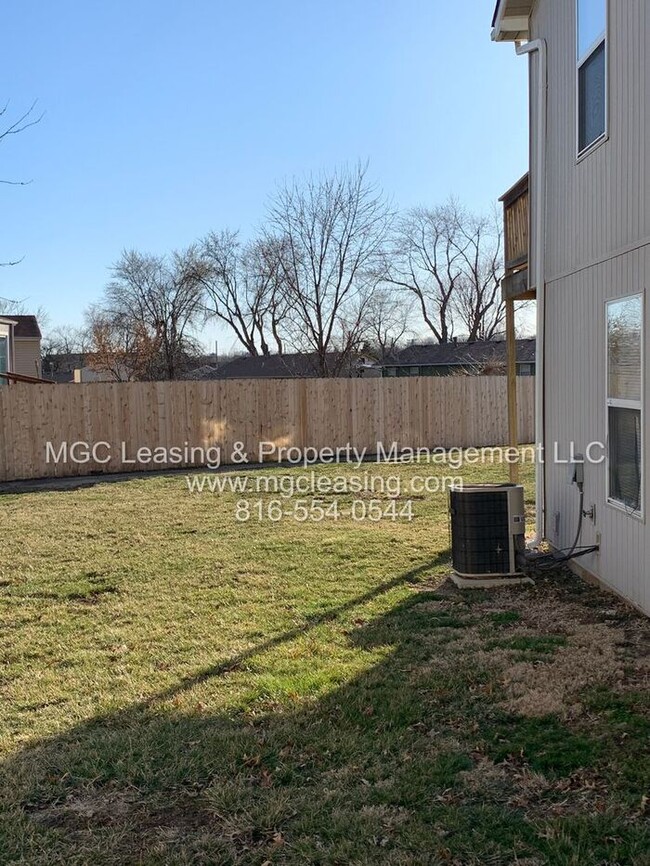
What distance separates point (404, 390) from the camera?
59.0ft

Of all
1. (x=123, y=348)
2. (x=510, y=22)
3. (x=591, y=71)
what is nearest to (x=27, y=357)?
(x=123, y=348)

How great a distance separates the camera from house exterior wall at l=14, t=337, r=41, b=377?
35.0 m

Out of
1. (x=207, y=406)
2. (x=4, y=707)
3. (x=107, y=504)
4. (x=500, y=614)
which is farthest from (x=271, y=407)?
(x=4, y=707)

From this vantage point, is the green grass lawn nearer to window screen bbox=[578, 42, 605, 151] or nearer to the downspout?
the downspout

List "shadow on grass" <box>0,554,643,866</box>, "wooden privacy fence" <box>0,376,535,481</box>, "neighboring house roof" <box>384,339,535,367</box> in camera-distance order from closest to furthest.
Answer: "shadow on grass" <box>0,554,643,866</box> → "wooden privacy fence" <box>0,376,535,481</box> → "neighboring house roof" <box>384,339,535,367</box>

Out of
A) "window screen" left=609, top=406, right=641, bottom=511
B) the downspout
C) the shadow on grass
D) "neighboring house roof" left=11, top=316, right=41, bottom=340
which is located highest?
"neighboring house roof" left=11, top=316, right=41, bottom=340

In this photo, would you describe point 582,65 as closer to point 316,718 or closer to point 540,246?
point 540,246

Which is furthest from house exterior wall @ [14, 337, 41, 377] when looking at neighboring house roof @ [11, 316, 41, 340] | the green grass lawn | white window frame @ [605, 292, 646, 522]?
white window frame @ [605, 292, 646, 522]

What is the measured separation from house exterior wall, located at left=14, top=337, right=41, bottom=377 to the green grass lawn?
29.3 m

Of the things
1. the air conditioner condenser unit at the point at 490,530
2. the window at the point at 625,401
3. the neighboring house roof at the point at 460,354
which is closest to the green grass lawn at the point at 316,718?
the air conditioner condenser unit at the point at 490,530

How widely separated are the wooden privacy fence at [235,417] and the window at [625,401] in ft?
36.0

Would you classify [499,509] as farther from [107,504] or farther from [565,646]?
[107,504]

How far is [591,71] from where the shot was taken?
652cm

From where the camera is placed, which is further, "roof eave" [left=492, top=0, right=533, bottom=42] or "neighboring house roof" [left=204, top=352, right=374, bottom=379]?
"neighboring house roof" [left=204, top=352, right=374, bottom=379]
